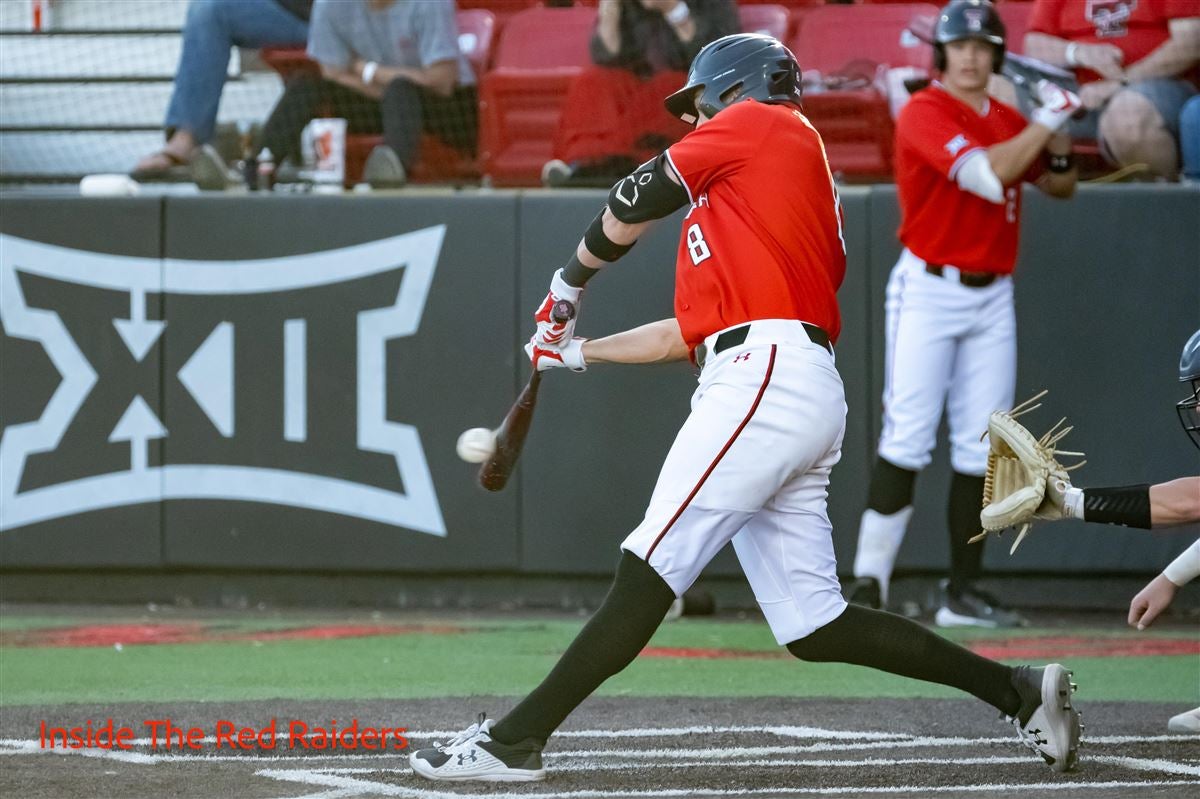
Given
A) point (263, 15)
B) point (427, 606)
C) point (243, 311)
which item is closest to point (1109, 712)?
point (427, 606)

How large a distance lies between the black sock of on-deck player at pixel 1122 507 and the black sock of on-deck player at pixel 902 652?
43 centimetres

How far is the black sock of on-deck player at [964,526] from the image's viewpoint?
6.78 metres

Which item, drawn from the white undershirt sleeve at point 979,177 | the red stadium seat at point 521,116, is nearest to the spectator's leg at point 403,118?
the red stadium seat at point 521,116

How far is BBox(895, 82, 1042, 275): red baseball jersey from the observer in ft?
21.6

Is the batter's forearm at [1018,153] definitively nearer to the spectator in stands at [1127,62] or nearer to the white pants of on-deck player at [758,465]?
the spectator in stands at [1127,62]

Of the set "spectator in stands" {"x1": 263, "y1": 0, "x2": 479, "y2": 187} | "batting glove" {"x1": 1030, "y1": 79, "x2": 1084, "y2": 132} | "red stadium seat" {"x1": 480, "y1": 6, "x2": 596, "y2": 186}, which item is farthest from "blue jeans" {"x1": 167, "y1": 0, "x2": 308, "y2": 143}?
"batting glove" {"x1": 1030, "y1": 79, "x2": 1084, "y2": 132}

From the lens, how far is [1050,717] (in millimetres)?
3949

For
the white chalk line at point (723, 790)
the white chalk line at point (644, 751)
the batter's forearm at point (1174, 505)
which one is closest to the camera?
the white chalk line at point (723, 790)

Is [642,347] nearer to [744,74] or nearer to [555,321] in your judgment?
[555,321]

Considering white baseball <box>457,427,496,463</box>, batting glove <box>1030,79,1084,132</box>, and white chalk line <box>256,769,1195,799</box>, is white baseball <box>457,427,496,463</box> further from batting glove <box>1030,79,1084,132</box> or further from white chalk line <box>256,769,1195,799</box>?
batting glove <box>1030,79,1084,132</box>

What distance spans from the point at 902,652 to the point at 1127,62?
4.47 meters

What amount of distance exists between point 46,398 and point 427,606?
75.7 inches

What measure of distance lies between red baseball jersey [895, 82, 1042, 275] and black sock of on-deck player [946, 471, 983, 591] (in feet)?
2.80

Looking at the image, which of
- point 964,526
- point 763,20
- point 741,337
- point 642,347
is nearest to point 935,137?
point 964,526
